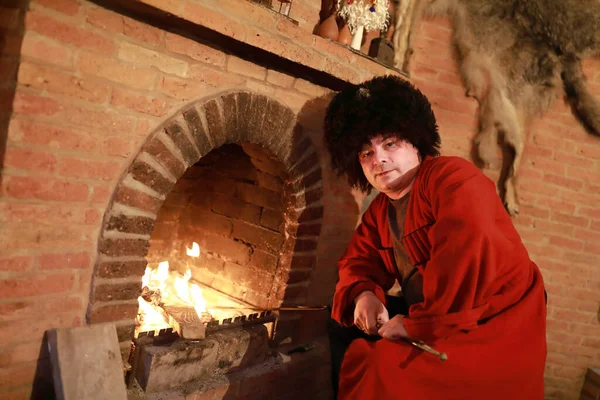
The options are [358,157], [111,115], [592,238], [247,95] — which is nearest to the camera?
[111,115]

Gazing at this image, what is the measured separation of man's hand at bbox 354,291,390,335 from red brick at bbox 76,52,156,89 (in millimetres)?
1282

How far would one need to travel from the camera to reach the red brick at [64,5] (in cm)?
133

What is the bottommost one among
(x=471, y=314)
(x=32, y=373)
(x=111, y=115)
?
(x=32, y=373)

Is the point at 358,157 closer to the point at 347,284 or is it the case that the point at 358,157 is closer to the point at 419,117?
A: the point at 419,117

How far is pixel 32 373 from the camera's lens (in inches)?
57.3

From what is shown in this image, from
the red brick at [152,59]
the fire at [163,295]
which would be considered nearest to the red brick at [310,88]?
the red brick at [152,59]

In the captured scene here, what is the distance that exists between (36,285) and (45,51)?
808 mm

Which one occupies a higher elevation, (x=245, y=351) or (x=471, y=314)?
(x=471, y=314)

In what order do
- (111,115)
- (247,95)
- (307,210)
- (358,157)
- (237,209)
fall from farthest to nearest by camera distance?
(237,209)
(307,210)
(358,157)
(247,95)
(111,115)

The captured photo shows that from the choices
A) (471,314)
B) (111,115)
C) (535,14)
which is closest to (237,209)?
(111,115)

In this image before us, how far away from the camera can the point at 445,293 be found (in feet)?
4.55

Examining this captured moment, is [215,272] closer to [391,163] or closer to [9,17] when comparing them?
[391,163]

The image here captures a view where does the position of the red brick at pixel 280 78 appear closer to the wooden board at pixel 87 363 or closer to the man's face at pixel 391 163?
the man's face at pixel 391 163

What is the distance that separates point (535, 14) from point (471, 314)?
234cm
